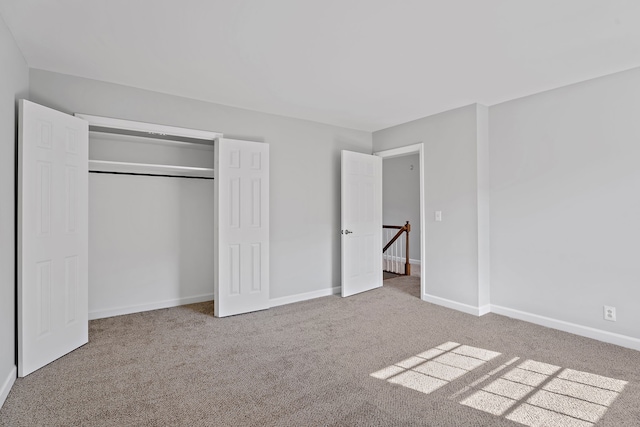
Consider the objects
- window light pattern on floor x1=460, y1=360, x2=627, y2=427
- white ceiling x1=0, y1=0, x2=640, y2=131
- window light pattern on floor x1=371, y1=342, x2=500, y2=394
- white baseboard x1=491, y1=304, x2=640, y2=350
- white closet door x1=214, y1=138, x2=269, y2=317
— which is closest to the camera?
window light pattern on floor x1=460, y1=360, x2=627, y2=427

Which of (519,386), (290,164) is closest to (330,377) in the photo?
(519,386)

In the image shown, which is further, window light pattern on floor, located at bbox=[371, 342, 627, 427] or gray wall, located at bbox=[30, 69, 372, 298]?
gray wall, located at bbox=[30, 69, 372, 298]

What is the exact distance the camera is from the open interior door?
4.77 m

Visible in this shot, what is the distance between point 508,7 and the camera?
6.95 ft

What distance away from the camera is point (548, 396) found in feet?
7.41

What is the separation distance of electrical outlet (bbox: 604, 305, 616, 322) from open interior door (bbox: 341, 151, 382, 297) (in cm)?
271

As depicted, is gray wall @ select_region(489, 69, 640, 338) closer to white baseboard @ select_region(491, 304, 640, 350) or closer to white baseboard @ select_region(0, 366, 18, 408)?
white baseboard @ select_region(491, 304, 640, 350)

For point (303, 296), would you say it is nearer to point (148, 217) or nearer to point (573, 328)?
point (148, 217)

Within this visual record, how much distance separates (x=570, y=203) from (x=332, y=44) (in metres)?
2.74

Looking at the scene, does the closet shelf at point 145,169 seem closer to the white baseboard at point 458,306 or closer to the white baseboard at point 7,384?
the white baseboard at point 7,384

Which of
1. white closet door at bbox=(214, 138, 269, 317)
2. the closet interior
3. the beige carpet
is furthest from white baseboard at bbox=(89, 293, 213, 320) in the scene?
white closet door at bbox=(214, 138, 269, 317)

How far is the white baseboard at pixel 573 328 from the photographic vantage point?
3.03 meters

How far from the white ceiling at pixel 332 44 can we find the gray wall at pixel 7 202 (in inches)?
9.4

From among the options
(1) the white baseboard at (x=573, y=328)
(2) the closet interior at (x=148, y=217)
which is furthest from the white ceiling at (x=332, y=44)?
(1) the white baseboard at (x=573, y=328)
